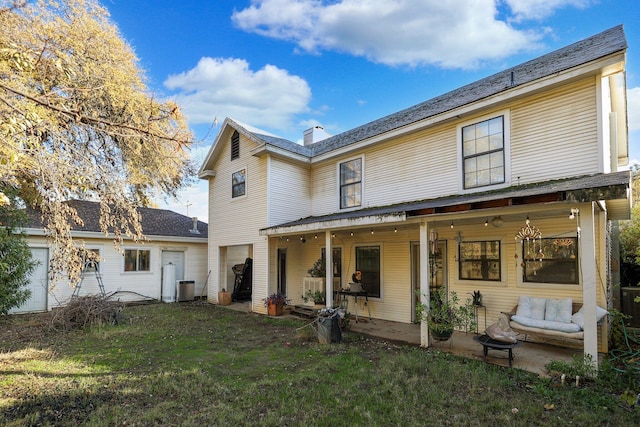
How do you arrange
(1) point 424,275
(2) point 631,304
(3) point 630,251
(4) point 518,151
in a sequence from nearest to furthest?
(1) point 424,275, (4) point 518,151, (2) point 631,304, (3) point 630,251

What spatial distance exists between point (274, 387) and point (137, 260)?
1105cm

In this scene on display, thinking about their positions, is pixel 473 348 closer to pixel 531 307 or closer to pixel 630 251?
pixel 531 307

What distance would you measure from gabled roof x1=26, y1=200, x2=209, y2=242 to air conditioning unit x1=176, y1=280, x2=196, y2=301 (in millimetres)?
1945

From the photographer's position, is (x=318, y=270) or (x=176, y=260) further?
(x=176, y=260)

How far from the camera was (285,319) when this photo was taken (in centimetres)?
952

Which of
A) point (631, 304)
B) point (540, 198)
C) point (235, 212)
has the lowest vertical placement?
point (631, 304)

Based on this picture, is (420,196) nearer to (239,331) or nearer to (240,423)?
(239,331)

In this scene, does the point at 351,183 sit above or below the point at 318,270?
above

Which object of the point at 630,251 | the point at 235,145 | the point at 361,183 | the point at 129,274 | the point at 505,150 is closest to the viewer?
the point at 505,150

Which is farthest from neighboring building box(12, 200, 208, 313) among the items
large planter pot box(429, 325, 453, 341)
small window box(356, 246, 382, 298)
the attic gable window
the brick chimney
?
large planter pot box(429, 325, 453, 341)

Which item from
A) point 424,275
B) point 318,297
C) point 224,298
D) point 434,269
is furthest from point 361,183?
point 224,298

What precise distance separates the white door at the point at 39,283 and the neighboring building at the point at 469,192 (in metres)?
6.06

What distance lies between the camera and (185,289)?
13.6 m

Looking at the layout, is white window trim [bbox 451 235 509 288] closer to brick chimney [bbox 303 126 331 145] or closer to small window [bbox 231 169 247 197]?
small window [bbox 231 169 247 197]
